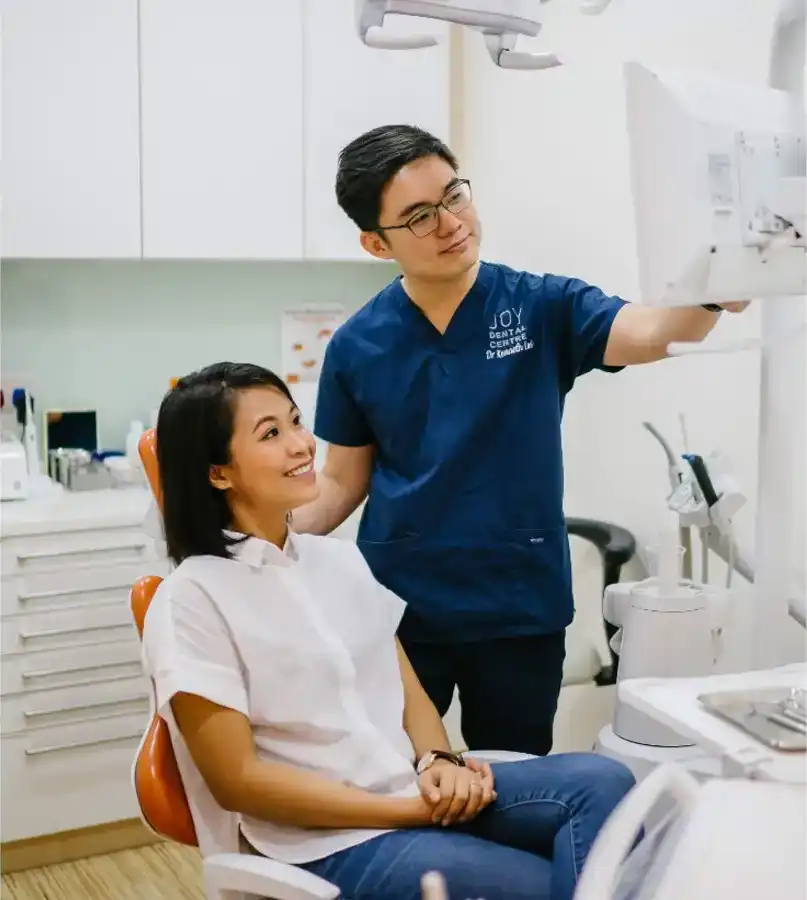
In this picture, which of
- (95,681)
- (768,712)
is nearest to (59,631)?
(95,681)

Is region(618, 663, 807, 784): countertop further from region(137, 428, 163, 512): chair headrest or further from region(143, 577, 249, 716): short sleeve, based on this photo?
region(137, 428, 163, 512): chair headrest

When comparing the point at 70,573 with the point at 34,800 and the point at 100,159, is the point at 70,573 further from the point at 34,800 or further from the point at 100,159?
the point at 100,159

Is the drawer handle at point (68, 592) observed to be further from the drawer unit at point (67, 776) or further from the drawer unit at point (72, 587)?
the drawer unit at point (67, 776)

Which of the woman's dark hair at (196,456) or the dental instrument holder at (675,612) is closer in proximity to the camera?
the woman's dark hair at (196,456)

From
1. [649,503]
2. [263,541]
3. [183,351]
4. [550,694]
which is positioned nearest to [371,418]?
[263,541]

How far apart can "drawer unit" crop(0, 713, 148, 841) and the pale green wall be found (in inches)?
34.1

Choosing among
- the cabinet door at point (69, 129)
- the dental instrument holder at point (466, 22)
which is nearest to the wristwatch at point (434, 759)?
the dental instrument holder at point (466, 22)

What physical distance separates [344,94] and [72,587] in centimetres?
147

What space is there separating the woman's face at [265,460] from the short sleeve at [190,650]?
0.16 m

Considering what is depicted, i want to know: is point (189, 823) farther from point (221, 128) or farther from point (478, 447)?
point (221, 128)

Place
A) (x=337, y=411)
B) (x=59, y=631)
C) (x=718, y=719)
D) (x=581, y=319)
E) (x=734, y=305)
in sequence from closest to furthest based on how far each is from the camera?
(x=718, y=719)
(x=734, y=305)
(x=581, y=319)
(x=337, y=411)
(x=59, y=631)

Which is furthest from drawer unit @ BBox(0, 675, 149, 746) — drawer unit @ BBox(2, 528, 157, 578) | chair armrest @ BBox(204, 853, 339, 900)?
chair armrest @ BBox(204, 853, 339, 900)

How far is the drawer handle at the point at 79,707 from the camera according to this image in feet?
8.37

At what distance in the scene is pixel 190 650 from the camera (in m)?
1.42
